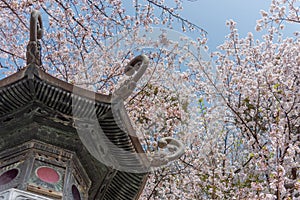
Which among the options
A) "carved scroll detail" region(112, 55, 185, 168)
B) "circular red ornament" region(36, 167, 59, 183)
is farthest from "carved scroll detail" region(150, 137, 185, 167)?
"circular red ornament" region(36, 167, 59, 183)

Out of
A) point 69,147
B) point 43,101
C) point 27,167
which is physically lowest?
point 27,167

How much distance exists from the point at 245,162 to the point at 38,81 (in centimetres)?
720

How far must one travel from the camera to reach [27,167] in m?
4.00

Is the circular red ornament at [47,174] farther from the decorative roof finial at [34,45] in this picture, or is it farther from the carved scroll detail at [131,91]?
the decorative roof finial at [34,45]

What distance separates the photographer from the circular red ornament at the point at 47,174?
400 centimetres

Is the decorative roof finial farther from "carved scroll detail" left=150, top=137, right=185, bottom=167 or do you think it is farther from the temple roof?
"carved scroll detail" left=150, top=137, right=185, bottom=167

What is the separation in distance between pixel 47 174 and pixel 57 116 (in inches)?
22.1

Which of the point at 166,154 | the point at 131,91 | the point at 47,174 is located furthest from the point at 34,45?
the point at 166,154

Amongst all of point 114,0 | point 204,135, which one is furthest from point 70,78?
point 204,135

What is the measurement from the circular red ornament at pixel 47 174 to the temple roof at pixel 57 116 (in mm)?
290

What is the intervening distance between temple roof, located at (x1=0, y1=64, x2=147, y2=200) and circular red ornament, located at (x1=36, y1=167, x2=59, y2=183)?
0.29 meters

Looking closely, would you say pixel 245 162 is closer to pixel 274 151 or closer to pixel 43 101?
pixel 274 151

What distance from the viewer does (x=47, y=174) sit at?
4055 mm

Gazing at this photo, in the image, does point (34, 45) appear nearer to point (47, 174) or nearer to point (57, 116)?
point (57, 116)
